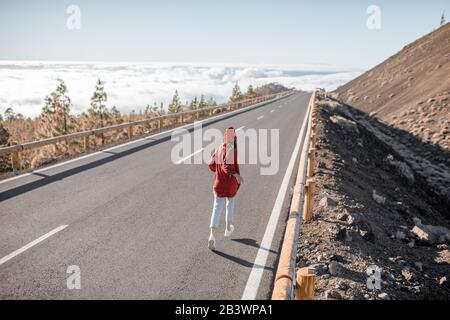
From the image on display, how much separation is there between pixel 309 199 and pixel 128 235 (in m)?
3.25

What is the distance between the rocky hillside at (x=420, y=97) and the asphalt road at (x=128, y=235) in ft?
74.8

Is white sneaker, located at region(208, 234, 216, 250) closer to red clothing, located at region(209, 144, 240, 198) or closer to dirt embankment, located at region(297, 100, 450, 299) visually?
red clothing, located at region(209, 144, 240, 198)

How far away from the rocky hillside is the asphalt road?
74.8 ft

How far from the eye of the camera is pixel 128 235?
20.8 ft

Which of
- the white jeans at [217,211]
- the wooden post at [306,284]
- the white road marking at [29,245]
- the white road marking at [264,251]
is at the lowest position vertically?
the white road marking at [264,251]

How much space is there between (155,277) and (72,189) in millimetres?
4758

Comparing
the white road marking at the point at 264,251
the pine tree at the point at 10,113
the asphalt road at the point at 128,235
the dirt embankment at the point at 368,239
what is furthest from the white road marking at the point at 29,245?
the pine tree at the point at 10,113

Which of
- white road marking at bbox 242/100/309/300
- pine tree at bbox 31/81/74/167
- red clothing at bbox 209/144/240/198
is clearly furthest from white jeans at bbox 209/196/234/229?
pine tree at bbox 31/81/74/167

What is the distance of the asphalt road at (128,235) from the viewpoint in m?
4.81

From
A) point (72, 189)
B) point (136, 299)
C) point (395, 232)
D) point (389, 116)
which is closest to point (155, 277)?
point (136, 299)

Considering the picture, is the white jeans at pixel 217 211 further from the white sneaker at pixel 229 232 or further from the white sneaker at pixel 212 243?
the white sneaker at pixel 212 243

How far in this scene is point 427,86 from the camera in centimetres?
4153

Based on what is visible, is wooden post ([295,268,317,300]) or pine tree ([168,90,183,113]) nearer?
wooden post ([295,268,317,300])

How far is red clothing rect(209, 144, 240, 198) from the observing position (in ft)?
20.2
